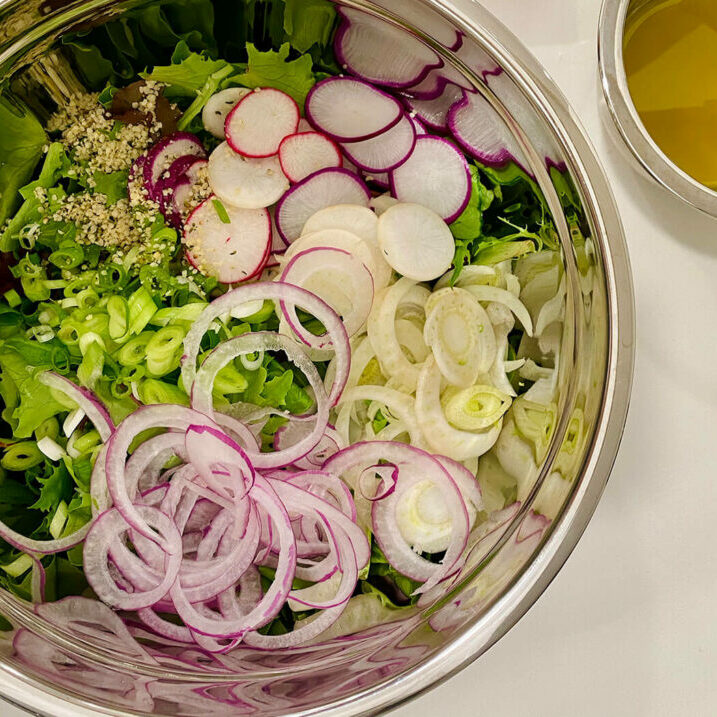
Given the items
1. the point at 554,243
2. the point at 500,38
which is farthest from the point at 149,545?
the point at 500,38

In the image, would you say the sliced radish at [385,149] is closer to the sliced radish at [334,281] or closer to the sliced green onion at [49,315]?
the sliced radish at [334,281]

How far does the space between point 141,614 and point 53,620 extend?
0.10 meters

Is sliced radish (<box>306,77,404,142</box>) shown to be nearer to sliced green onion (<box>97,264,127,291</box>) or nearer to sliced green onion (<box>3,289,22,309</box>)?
sliced green onion (<box>97,264,127,291</box>)

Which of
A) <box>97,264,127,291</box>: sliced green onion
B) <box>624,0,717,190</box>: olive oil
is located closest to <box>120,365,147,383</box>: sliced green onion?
<box>97,264,127,291</box>: sliced green onion

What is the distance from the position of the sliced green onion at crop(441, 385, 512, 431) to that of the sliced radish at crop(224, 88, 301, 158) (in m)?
0.41

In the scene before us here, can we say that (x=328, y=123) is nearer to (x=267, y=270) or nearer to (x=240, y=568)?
(x=267, y=270)

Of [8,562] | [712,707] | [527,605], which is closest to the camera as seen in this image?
[527,605]

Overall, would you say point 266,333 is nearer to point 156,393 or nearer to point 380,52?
point 156,393

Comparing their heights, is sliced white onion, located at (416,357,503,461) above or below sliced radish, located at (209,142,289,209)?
below

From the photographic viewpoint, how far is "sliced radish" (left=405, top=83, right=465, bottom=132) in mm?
957

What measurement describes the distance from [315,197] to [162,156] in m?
A: 0.21

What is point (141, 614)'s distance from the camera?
92cm

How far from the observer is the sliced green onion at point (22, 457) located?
0.95 meters

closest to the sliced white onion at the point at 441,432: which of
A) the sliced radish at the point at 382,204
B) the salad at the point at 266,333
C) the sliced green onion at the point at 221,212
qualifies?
the salad at the point at 266,333
